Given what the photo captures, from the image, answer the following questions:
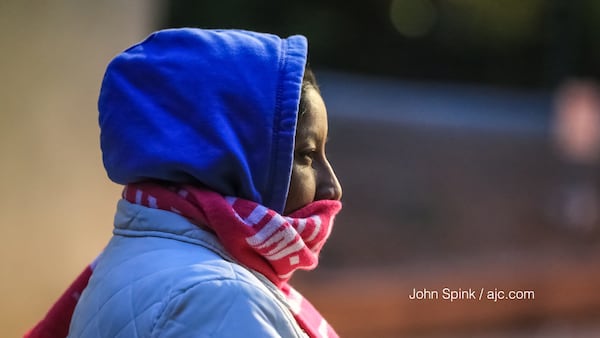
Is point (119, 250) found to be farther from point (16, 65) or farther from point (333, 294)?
point (333, 294)

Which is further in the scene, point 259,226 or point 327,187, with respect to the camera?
point 327,187

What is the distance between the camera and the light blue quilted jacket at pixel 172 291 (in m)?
1.38

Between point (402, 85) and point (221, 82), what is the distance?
440 inches

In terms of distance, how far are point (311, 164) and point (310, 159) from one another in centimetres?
1

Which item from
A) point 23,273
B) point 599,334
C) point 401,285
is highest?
point 23,273

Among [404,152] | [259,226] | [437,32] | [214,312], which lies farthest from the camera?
[437,32]

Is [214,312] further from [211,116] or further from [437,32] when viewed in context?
[437,32]

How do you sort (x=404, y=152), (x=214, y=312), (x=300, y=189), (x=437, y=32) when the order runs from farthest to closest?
(x=437, y=32)
(x=404, y=152)
(x=300, y=189)
(x=214, y=312)

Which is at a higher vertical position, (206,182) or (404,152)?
(206,182)

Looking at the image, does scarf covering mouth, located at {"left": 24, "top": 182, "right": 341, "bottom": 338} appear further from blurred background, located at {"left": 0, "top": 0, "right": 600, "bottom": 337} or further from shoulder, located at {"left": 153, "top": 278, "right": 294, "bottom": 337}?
blurred background, located at {"left": 0, "top": 0, "right": 600, "bottom": 337}

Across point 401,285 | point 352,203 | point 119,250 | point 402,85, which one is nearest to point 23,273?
point 119,250

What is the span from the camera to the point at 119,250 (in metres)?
1.60

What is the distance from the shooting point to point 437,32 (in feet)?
44.7

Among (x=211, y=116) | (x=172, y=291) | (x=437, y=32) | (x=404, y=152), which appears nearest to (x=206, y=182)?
(x=211, y=116)
